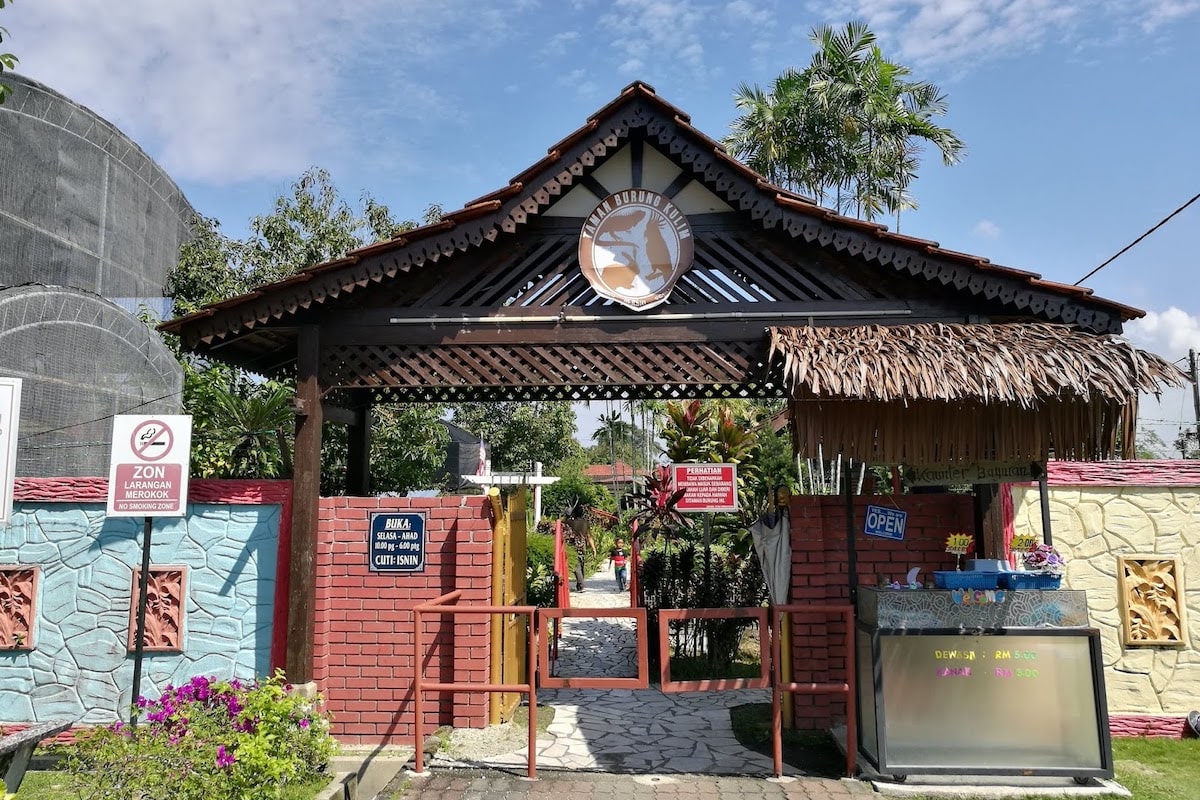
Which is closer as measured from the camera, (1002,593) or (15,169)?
(1002,593)

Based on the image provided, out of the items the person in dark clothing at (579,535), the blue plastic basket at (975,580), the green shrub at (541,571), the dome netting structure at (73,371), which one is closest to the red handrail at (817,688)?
the blue plastic basket at (975,580)

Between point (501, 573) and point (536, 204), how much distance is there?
3.25 meters

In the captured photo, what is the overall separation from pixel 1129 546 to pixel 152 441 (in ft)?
26.3

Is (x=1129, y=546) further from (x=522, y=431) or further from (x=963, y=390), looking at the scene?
(x=522, y=431)

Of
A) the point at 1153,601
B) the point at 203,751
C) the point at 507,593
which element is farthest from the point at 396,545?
the point at 1153,601

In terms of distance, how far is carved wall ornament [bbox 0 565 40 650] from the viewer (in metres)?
6.25

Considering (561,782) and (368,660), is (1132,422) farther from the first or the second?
(368,660)

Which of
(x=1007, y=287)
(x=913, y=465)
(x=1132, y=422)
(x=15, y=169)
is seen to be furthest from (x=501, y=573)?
(x=15, y=169)

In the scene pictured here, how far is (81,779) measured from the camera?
4.04 meters

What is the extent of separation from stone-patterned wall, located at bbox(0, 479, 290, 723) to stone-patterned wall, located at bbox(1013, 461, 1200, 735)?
6.65 m

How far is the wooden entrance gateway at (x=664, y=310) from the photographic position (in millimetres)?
5801

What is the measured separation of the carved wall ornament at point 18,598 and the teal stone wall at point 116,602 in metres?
0.05

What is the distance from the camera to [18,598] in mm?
6277

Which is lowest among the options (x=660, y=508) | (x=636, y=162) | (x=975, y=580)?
(x=975, y=580)
